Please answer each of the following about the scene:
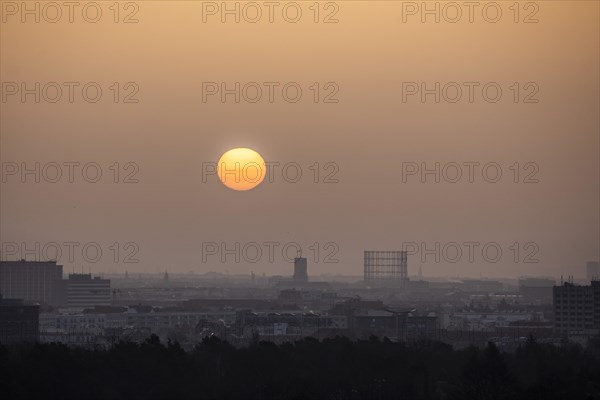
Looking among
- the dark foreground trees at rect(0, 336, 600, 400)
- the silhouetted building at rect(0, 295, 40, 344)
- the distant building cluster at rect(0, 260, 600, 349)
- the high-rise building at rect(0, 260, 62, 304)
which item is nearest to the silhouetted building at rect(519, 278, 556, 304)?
the distant building cluster at rect(0, 260, 600, 349)

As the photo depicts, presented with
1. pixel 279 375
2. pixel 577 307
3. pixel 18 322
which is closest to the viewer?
pixel 279 375

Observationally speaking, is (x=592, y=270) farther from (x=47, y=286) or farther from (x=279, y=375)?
(x=279, y=375)

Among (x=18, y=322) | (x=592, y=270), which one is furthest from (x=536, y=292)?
(x=18, y=322)

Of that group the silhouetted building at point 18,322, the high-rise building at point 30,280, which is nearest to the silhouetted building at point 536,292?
the high-rise building at point 30,280

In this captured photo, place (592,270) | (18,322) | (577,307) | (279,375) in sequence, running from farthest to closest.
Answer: (592,270)
(577,307)
(18,322)
(279,375)

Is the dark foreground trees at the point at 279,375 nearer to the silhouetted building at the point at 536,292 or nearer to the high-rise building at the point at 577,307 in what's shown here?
the high-rise building at the point at 577,307

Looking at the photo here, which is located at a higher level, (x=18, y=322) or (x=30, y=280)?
(x=30, y=280)

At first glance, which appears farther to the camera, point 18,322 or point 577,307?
point 577,307
